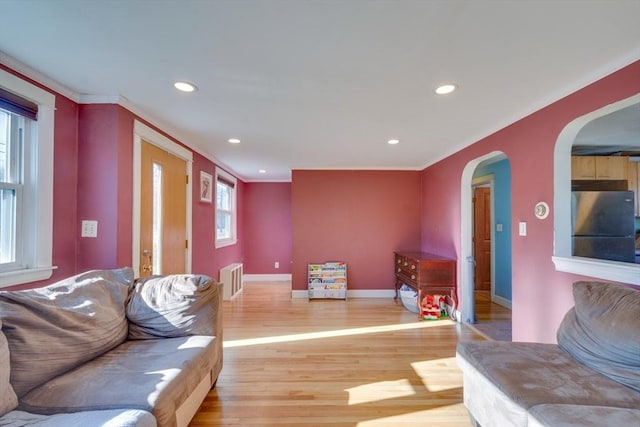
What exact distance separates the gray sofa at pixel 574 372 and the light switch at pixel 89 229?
9.12 ft

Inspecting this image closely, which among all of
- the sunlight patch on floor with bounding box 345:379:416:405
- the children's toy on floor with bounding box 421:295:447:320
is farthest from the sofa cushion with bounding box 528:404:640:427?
the children's toy on floor with bounding box 421:295:447:320

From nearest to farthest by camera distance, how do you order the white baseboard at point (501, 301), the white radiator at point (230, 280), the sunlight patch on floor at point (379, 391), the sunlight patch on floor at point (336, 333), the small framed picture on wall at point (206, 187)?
the sunlight patch on floor at point (379, 391)
the sunlight patch on floor at point (336, 333)
the small framed picture on wall at point (206, 187)
the white baseboard at point (501, 301)
the white radiator at point (230, 280)

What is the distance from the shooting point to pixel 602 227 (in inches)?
96.2

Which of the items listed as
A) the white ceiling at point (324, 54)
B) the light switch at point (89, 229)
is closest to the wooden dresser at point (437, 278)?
the white ceiling at point (324, 54)

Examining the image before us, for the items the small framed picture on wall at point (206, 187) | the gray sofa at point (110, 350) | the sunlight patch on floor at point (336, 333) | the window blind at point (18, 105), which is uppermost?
the window blind at point (18, 105)

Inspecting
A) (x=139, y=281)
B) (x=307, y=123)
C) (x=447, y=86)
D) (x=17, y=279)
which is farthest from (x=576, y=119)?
(x=17, y=279)

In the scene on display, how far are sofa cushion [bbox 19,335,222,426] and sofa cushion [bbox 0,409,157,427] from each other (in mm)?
44

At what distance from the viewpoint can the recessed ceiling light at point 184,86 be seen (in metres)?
2.01

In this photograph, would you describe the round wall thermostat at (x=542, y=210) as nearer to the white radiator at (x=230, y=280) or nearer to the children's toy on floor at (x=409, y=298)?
the children's toy on floor at (x=409, y=298)

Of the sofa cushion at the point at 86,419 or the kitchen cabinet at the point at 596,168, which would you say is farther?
the kitchen cabinet at the point at 596,168

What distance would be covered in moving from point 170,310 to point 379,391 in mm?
1626

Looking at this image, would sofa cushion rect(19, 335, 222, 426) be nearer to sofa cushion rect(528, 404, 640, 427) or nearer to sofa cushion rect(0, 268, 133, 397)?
sofa cushion rect(0, 268, 133, 397)

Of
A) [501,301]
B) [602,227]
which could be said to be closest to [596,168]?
[602,227]

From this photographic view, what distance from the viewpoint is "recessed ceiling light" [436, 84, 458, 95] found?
79.9 inches
